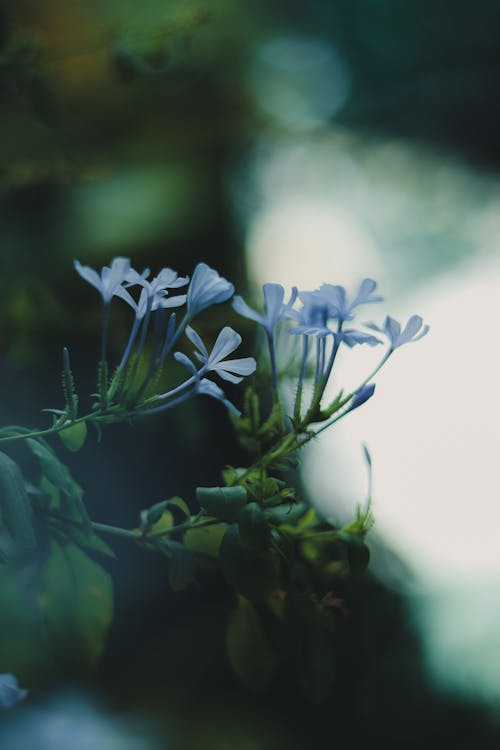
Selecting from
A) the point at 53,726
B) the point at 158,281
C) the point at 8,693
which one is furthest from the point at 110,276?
the point at 53,726

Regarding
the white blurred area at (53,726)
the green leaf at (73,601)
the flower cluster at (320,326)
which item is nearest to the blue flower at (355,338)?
the flower cluster at (320,326)

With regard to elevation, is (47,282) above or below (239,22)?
below

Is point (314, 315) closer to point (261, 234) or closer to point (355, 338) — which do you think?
point (355, 338)

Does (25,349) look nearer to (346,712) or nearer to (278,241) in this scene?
(278,241)

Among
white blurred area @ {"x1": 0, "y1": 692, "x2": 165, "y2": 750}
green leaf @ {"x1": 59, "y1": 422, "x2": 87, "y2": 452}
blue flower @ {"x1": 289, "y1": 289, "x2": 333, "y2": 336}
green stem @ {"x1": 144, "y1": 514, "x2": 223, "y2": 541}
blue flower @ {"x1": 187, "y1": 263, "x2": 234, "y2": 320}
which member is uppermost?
blue flower @ {"x1": 187, "y1": 263, "x2": 234, "y2": 320}

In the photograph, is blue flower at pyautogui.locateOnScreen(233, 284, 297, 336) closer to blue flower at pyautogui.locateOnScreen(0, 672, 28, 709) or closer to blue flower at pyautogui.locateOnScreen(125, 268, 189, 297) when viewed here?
blue flower at pyautogui.locateOnScreen(125, 268, 189, 297)

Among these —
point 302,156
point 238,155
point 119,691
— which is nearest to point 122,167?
point 238,155

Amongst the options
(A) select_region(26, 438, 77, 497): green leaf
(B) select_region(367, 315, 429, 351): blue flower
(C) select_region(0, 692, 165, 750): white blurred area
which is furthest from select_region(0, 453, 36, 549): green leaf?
(C) select_region(0, 692, 165, 750): white blurred area
